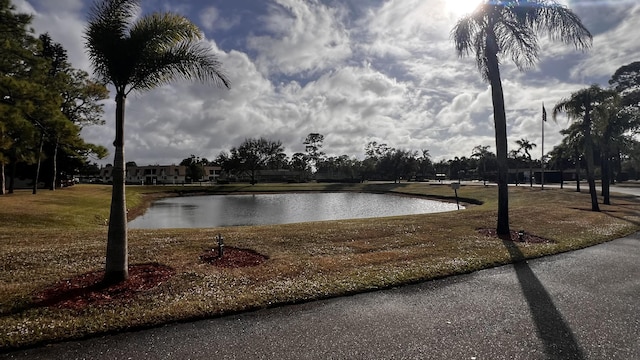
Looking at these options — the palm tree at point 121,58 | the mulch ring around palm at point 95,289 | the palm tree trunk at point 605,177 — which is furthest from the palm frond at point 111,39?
the palm tree trunk at point 605,177

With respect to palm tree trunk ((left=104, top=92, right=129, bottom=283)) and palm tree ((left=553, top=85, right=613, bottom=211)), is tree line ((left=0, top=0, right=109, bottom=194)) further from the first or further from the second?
palm tree ((left=553, top=85, right=613, bottom=211))

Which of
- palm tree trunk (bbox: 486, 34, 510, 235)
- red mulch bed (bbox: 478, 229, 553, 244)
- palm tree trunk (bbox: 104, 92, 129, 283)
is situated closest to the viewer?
palm tree trunk (bbox: 104, 92, 129, 283)

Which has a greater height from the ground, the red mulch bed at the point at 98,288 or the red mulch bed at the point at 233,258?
the red mulch bed at the point at 98,288

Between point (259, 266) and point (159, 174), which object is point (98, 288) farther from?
point (159, 174)

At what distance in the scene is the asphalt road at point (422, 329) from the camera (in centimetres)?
511

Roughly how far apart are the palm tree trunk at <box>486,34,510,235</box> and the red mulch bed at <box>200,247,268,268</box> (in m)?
10.7

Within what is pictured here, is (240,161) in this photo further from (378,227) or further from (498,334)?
(498,334)

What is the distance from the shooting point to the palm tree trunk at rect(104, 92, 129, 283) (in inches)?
306

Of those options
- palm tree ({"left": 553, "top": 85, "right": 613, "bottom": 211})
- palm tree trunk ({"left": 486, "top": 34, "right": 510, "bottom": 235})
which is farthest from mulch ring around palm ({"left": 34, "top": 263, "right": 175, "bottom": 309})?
palm tree ({"left": 553, "top": 85, "right": 613, "bottom": 211})

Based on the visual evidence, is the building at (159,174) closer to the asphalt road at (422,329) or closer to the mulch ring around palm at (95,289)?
the mulch ring around palm at (95,289)

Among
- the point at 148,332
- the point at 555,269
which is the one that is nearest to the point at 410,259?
the point at 555,269

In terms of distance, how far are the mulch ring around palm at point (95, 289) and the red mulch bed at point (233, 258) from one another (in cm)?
152

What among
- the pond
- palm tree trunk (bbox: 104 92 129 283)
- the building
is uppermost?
the building

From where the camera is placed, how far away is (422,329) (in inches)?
233
